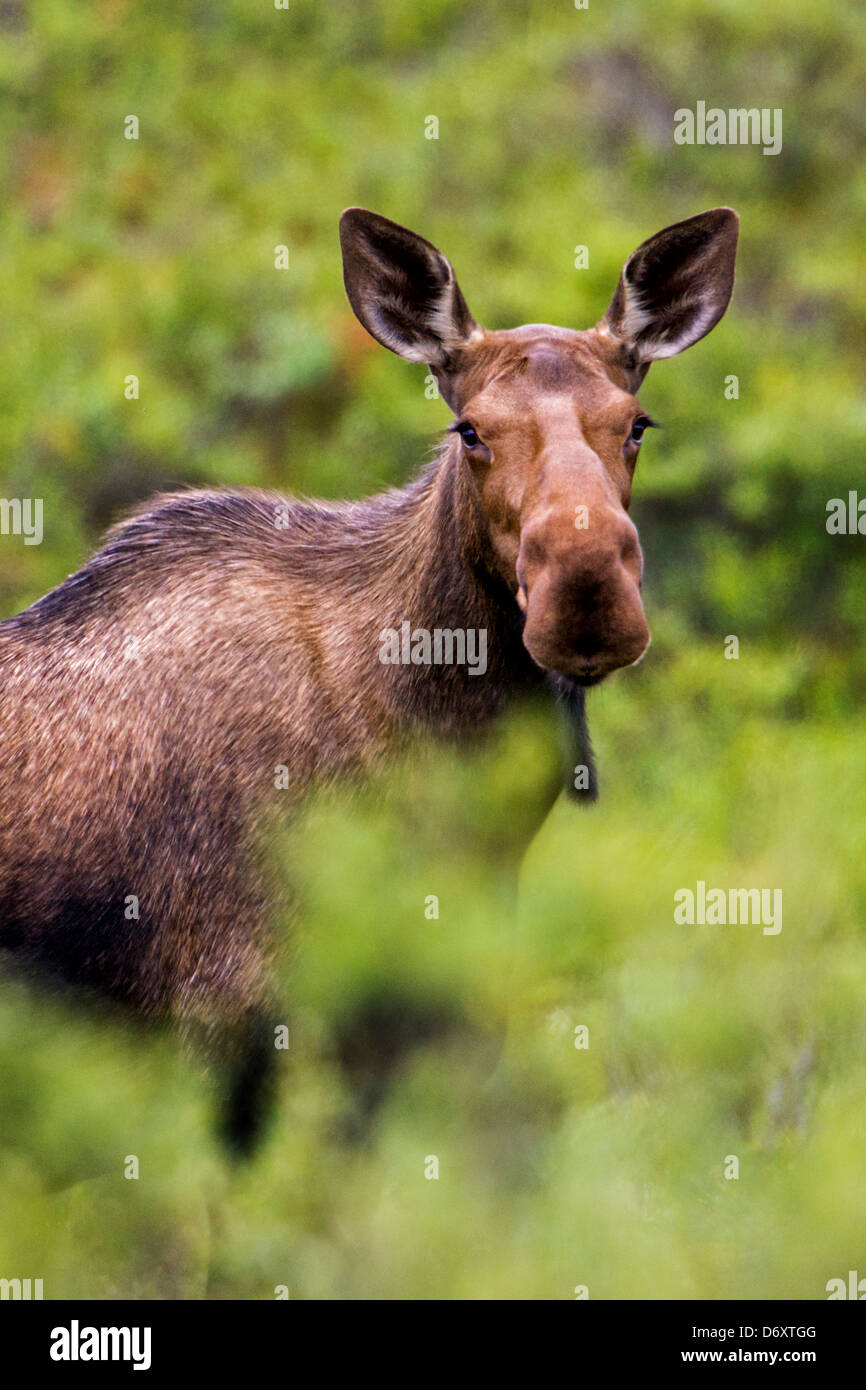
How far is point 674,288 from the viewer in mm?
5504

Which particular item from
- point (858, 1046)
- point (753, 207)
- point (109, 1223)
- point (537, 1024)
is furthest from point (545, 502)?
point (753, 207)

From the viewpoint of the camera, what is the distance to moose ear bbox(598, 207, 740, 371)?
5359mm

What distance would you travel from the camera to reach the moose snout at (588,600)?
165 inches

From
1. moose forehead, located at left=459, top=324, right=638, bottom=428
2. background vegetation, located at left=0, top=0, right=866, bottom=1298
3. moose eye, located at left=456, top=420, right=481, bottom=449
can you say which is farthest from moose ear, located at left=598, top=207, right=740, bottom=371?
background vegetation, located at left=0, top=0, right=866, bottom=1298

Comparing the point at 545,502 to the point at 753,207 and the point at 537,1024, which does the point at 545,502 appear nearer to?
the point at 537,1024

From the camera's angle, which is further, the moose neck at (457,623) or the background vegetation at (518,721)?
the moose neck at (457,623)

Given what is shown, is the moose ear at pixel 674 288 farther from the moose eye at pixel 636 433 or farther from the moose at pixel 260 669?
the moose eye at pixel 636 433

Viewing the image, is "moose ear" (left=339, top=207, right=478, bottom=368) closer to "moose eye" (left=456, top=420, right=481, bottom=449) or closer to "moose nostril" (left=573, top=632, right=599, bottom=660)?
"moose eye" (left=456, top=420, right=481, bottom=449)

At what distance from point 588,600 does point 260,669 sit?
1.46 meters

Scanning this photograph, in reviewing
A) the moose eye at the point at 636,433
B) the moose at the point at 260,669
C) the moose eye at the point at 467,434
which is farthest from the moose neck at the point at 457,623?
the moose eye at the point at 636,433

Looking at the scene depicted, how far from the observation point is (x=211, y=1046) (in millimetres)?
5035

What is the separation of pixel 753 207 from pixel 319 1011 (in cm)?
1207

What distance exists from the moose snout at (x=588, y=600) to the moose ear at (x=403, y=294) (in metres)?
1.23

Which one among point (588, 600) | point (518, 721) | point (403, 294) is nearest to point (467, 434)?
point (403, 294)
